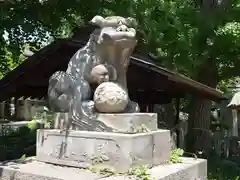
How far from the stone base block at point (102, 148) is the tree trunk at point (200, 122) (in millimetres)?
6793

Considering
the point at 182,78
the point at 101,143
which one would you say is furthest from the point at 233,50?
the point at 101,143

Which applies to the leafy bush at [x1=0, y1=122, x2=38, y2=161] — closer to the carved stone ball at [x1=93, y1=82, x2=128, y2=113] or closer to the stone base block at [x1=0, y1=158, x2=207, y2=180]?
the stone base block at [x1=0, y1=158, x2=207, y2=180]

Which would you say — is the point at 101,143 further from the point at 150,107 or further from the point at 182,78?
the point at 150,107

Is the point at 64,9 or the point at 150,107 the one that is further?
the point at 150,107

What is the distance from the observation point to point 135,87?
39.4ft

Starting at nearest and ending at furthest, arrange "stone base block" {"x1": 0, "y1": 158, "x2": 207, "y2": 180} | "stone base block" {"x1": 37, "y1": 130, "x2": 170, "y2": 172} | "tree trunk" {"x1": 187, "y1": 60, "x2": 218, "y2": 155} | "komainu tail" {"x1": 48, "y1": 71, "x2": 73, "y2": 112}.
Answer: "stone base block" {"x1": 0, "y1": 158, "x2": 207, "y2": 180} → "stone base block" {"x1": 37, "y1": 130, "x2": 170, "y2": 172} → "komainu tail" {"x1": 48, "y1": 71, "x2": 73, "y2": 112} → "tree trunk" {"x1": 187, "y1": 60, "x2": 218, "y2": 155}


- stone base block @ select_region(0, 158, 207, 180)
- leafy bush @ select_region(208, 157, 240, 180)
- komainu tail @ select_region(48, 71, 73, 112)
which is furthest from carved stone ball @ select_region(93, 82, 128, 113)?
leafy bush @ select_region(208, 157, 240, 180)

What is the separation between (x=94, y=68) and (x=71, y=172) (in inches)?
60.9

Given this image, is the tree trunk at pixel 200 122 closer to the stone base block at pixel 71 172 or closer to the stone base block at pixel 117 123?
the stone base block at pixel 71 172

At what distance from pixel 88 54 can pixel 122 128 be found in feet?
4.40

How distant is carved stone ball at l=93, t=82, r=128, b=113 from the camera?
535 cm

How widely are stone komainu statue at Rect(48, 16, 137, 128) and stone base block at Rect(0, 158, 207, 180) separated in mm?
787

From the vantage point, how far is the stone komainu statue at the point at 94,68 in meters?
5.58

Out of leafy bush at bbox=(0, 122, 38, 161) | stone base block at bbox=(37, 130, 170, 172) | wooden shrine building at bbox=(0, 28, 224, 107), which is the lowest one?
leafy bush at bbox=(0, 122, 38, 161)
